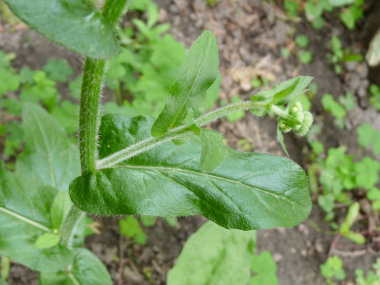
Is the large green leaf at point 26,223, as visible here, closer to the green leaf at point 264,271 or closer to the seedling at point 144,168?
the seedling at point 144,168

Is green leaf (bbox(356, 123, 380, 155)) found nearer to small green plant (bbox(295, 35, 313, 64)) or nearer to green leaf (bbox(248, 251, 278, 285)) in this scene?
small green plant (bbox(295, 35, 313, 64))

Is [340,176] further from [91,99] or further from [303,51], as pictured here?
[91,99]

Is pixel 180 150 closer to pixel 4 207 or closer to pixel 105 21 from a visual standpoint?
pixel 105 21

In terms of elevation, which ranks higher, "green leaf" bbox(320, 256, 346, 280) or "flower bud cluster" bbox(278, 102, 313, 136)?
"flower bud cluster" bbox(278, 102, 313, 136)

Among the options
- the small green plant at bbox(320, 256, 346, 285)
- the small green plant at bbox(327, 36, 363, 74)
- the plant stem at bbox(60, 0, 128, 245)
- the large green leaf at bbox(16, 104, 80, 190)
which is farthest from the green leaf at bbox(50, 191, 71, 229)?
the small green plant at bbox(327, 36, 363, 74)

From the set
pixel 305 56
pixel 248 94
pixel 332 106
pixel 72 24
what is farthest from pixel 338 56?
pixel 72 24

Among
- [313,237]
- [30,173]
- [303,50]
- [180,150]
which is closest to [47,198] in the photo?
[30,173]
